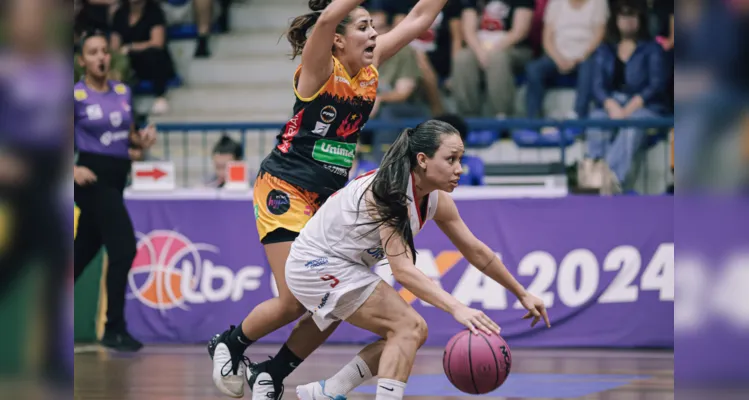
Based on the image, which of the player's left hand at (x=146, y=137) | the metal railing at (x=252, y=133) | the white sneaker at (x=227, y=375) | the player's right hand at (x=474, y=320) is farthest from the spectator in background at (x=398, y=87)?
the player's right hand at (x=474, y=320)

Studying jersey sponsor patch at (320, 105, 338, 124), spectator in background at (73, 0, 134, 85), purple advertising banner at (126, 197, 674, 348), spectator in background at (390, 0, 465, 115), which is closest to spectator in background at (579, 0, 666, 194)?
purple advertising banner at (126, 197, 674, 348)

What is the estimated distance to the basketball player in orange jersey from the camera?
523cm

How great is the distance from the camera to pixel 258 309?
5.41m

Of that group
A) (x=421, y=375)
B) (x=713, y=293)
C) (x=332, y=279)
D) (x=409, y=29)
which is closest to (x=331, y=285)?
(x=332, y=279)

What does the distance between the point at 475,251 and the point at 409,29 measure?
1354mm

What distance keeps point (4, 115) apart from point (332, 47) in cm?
379

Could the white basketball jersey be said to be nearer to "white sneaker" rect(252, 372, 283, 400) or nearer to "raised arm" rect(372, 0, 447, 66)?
"white sneaker" rect(252, 372, 283, 400)

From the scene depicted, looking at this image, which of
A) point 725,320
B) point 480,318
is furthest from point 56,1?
point 480,318

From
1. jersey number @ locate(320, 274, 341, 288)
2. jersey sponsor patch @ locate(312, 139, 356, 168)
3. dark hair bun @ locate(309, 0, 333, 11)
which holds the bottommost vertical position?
jersey number @ locate(320, 274, 341, 288)

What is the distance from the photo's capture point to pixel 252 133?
1150 centimetres

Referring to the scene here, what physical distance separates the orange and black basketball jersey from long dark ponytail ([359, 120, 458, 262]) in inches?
26.0

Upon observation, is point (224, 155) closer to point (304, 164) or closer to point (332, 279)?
point (304, 164)

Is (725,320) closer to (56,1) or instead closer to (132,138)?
(56,1)

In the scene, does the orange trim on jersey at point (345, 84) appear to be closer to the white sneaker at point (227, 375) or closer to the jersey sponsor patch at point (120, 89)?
the white sneaker at point (227, 375)
